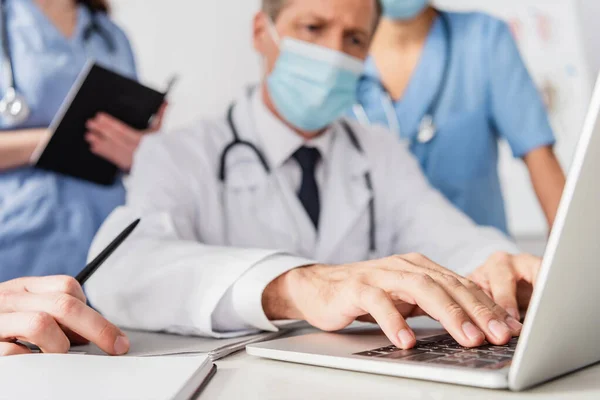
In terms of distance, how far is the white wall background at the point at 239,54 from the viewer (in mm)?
1521

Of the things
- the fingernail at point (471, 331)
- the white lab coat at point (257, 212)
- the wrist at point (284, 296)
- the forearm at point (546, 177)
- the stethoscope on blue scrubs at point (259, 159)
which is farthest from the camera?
the forearm at point (546, 177)

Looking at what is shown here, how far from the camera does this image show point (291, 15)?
131cm

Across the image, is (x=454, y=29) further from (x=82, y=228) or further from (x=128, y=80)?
(x=82, y=228)

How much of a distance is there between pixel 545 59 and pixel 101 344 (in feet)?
4.60

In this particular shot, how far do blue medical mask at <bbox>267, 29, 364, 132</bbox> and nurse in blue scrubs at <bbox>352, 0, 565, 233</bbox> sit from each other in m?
0.24

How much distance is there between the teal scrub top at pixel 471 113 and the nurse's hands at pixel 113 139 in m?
0.59

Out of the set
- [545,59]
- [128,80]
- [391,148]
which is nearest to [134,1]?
[128,80]

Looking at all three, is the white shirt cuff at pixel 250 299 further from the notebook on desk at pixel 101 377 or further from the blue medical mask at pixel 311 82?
the blue medical mask at pixel 311 82

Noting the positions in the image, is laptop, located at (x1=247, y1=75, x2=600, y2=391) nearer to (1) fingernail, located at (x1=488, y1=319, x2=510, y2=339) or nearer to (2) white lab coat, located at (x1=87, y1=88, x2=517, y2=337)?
(1) fingernail, located at (x1=488, y1=319, x2=510, y2=339)

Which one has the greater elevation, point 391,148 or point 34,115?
point 391,148

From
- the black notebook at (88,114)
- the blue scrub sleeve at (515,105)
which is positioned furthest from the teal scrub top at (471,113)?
the black notebook at (88,114)

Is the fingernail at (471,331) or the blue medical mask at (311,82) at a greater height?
the blue medical mask at (311,82)

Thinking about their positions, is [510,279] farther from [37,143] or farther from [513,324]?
[37,143]

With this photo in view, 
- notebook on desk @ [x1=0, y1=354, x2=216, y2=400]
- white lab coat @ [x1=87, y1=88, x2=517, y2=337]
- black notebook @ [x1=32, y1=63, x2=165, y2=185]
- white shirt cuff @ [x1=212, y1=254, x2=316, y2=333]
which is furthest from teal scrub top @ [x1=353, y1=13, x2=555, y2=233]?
notebook on desk @ [x1=0, y1=354, x2=216, y2=400]
